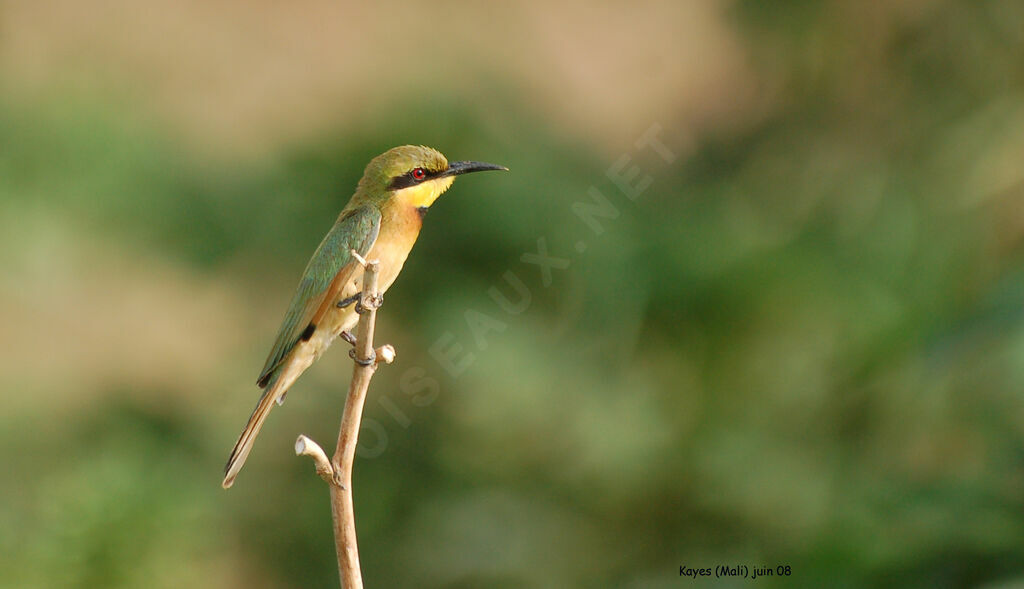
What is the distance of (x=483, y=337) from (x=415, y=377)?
6.8 inches

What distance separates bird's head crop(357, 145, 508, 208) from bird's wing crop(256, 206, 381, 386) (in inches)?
0.9

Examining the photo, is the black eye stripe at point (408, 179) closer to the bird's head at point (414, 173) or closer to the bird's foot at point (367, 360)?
the bird's head at point (414, 173)

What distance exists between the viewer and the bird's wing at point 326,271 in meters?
0.70

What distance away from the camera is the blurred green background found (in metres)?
2.07

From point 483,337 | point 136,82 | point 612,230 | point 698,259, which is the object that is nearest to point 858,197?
point 698,259

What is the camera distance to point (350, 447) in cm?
60

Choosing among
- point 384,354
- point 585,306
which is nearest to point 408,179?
point 384,354

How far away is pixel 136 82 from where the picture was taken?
2.55 metres

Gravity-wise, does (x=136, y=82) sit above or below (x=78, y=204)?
above

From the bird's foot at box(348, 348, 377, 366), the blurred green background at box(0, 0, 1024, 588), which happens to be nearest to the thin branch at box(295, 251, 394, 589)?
the bird's foot at box(348, 348, 377, 366)

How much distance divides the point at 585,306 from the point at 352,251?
1645 mm

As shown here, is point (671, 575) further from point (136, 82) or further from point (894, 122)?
point (136, 82)

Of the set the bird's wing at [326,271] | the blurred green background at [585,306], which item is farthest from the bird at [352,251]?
the blurred green background at [585,306]

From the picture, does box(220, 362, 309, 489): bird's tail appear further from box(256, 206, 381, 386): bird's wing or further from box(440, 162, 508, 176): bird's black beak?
box(440, 162, 508, 176): bird's black beak
